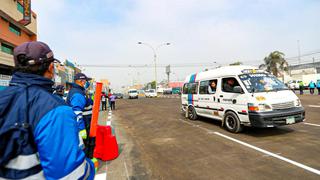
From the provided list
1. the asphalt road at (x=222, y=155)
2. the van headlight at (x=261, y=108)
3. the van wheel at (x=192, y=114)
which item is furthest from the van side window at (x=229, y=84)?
the van wheel at (x=192, y=114)

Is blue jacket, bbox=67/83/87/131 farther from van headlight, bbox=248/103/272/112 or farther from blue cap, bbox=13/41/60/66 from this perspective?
van headlight, bbox=248/103/272/112

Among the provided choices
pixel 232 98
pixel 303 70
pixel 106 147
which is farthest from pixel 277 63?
pixel 106 147

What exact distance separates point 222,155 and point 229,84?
11.0 feet

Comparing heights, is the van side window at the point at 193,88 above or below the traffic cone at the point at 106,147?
above

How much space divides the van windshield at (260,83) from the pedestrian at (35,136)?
642cm

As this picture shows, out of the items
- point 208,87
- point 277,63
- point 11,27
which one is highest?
point 11,27

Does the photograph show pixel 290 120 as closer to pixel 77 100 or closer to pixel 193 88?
pixel 193 88

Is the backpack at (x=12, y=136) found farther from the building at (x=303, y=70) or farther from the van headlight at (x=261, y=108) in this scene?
the building at (x=303, y=70)

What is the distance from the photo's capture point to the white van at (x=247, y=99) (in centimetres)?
620

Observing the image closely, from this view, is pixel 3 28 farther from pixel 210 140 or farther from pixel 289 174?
pixel 289 174

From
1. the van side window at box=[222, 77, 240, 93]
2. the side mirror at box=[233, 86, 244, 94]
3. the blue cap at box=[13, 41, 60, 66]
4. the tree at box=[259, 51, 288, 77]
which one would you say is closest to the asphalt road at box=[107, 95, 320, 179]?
the side mirror at box=[233, 86, 244, 94]

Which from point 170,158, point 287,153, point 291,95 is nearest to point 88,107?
point 170,158

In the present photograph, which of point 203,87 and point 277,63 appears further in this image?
point 277,63

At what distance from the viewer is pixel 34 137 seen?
48.9 inches
